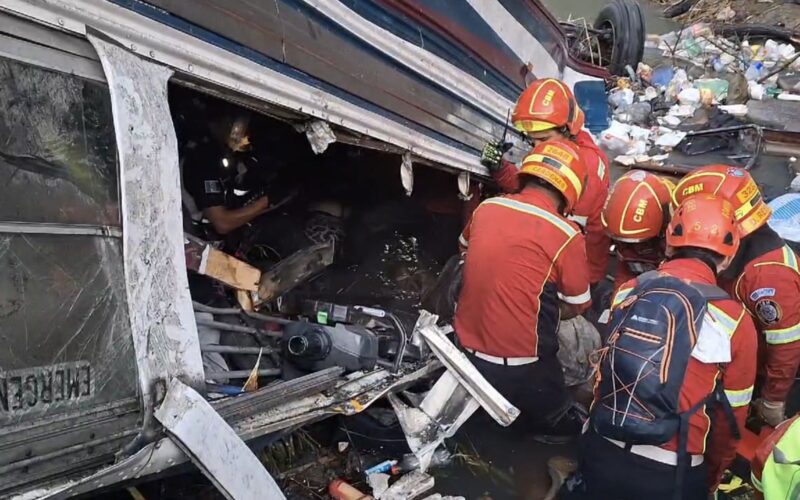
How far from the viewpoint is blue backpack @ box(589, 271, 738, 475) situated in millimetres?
2389

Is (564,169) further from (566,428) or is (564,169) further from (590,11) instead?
(590,11)

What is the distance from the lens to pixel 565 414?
12.1ft

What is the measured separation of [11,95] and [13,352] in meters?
0.61

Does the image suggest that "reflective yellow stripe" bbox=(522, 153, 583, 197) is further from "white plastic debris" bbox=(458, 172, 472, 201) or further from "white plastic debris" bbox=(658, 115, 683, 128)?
"white plastic debris" bbox=(658, 115, 683, 128)

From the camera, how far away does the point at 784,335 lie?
293 centimetres

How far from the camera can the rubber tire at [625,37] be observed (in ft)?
26.2

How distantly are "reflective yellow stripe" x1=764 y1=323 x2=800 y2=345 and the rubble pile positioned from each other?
3081mm

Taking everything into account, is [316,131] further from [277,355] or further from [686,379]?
[686,379]

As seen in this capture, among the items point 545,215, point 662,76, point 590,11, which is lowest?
point 545,215

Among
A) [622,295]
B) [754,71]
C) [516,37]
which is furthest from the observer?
[754,71]

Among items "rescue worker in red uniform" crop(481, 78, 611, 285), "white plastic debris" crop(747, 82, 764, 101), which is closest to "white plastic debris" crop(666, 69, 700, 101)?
"white plastic debris" crop(747, 82, 764, 101)

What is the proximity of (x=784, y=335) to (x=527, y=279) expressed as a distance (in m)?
1.09

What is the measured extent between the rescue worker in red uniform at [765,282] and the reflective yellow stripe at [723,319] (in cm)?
56

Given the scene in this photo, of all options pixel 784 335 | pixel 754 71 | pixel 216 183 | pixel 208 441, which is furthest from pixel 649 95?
pixel 208 441
